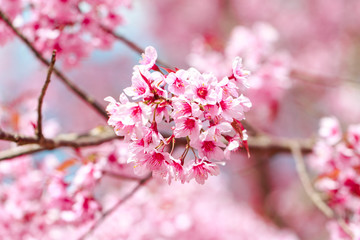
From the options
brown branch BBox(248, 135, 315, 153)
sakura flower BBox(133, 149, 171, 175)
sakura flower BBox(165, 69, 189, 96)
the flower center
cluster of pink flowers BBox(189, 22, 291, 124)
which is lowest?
sakura flower BBox(133, 149, 171, 175)

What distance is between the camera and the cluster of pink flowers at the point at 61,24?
1909mm

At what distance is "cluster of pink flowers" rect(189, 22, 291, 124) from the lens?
124 inches

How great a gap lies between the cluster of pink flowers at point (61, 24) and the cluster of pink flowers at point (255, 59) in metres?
1.29

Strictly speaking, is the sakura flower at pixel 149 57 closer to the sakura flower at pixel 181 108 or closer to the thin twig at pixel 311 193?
the sakura flower at pixel 181 108

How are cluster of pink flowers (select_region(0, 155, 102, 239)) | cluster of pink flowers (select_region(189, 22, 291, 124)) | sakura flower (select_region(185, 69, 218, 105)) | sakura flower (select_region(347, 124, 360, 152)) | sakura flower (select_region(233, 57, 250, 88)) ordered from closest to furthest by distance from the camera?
sakura flower (select_region(185, 69, 218, 105)) → sakura flower (select_region(233, 57, 250, 88)) → sakura flower (select_region(347, 124, 360, 152)) → cluster of pink flowers (select_region(0, 155, 102, 239)) → cluster of pink flowers (select_region(189, 22, 291, 124))

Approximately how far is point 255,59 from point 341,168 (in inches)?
49.7

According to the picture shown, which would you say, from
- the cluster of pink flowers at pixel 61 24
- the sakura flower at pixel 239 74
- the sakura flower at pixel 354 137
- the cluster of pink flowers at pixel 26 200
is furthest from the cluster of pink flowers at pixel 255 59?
the sakura flower at pixel 239 74

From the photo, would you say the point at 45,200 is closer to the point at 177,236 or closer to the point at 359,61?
the point at 177,236

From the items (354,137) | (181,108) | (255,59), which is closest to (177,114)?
(181,108)

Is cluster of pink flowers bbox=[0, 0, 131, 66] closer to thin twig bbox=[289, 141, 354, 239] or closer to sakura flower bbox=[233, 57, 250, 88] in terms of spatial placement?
sakura flower bbox=[233, 57, 250, 88]

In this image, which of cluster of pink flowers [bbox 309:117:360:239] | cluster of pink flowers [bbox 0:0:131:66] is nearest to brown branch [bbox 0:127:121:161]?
cluster of pink flowers [bbox 0:0:131:66]

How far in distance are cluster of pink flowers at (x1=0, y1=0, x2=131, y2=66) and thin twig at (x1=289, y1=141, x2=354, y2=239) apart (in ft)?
4.47

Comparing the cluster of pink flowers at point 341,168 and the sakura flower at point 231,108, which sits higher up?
the cluster of pink flowers at point 341,168

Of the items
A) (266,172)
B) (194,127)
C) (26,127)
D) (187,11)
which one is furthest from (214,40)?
(187,11)
